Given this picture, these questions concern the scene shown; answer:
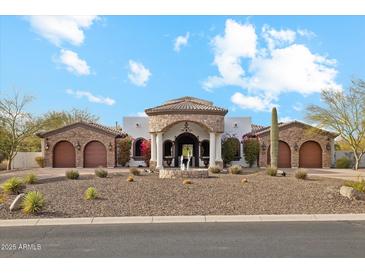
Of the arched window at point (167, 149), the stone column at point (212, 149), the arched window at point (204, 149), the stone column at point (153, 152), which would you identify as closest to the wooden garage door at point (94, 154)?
the arched window at point (167, 149)

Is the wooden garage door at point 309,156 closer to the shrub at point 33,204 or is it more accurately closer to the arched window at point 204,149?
the arched window at point 204,149

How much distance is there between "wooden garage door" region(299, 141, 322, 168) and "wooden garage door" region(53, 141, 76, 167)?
20.9 metres

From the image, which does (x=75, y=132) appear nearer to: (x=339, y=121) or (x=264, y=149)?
(x=264, y=149)

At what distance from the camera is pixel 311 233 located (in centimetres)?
891

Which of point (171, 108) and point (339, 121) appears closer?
point (171, 108)

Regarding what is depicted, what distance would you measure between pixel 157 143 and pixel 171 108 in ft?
9.77

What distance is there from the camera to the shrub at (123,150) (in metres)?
33.5

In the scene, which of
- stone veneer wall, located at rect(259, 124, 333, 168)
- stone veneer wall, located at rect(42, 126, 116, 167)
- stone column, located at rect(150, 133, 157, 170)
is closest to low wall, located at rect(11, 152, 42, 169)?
stone veneer wall, located at rect(42, 126, 116, 167)

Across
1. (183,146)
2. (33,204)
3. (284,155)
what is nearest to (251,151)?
(284,155)

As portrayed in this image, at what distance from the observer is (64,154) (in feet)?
111

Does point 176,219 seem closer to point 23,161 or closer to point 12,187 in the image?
point 12,187

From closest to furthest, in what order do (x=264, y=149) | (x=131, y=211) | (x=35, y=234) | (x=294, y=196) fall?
(x=35, y=234)
(x=131, y=211)
(x=294, y=196)
(x=264, y=149)

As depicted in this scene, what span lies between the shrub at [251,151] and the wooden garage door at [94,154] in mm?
12930

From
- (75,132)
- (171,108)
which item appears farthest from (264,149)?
(75,132)
